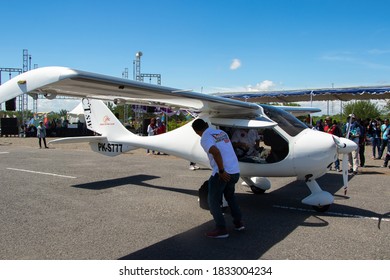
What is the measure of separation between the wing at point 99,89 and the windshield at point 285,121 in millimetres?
245

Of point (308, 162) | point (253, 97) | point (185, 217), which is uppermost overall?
point (253, 97)

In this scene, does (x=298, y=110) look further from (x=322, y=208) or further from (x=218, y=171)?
(x=218, y=171)

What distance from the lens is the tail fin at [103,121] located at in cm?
870

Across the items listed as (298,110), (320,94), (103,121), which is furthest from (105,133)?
(320,94)

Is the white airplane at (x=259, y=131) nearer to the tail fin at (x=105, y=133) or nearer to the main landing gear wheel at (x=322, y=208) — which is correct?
the main landing gear wheel at (x=322, y=208)

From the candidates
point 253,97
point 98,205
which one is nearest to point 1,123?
point 253,97

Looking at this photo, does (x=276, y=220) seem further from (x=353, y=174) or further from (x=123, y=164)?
(x=123, y=164)

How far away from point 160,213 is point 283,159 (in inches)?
97.6

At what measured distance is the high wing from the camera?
66.1ft

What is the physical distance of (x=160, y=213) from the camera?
20.5ft

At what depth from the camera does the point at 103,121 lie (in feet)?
29.6

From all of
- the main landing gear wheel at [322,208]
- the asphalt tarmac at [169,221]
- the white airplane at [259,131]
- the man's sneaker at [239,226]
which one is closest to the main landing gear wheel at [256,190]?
the white airplane at [259,131]
